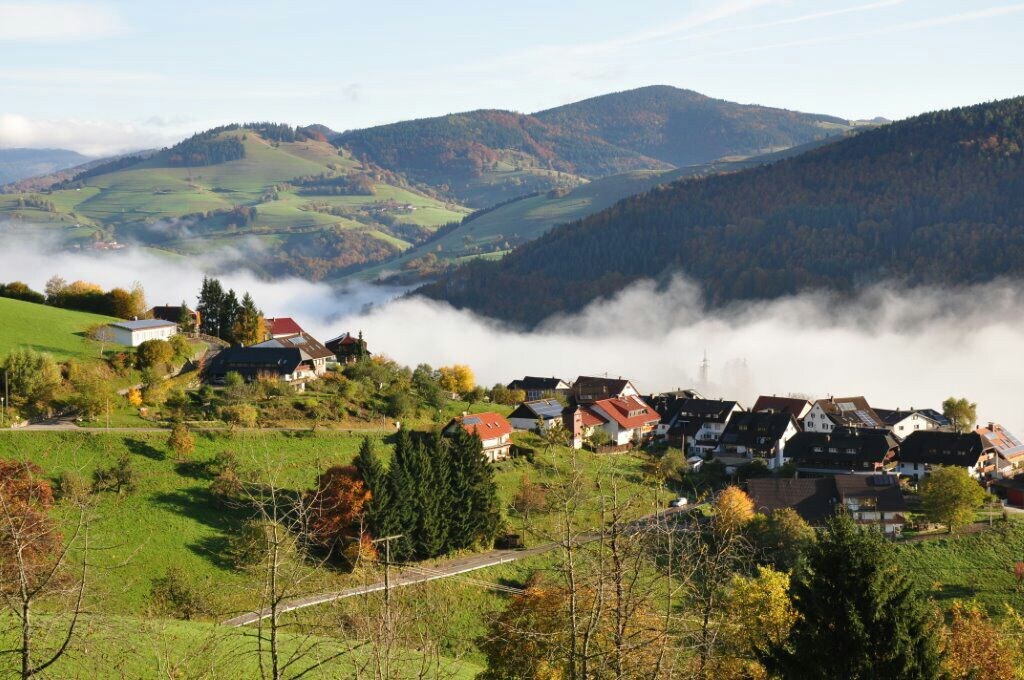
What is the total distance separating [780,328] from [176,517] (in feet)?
480

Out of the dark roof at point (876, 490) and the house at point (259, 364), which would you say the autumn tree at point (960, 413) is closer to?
the dark roof at point (876, 490)

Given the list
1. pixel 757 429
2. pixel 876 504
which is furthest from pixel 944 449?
pixel 876 504

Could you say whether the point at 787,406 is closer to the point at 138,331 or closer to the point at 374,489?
the point at 374,489

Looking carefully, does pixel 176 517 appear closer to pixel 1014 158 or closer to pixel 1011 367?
pixel 1011 367

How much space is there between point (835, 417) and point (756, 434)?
1004 cm

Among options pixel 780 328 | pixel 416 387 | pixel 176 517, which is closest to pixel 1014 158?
pixel 780 328

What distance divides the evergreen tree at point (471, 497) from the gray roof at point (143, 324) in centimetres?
2501

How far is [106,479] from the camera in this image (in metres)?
43.8

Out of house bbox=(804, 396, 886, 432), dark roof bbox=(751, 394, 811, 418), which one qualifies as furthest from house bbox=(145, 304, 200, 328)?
house bbox=(804, 396, 886, 432)

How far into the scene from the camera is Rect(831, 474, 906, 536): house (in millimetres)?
56647

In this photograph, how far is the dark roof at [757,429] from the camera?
3024 inches

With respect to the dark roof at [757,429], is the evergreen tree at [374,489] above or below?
above

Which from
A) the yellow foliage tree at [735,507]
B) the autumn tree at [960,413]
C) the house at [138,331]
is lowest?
the autumn tree at [960,413]

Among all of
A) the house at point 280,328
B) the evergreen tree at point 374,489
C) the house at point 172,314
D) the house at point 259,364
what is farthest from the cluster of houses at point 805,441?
the house at point 172,314
